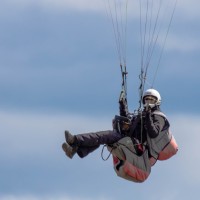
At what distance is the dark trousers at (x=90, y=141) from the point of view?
2420cm

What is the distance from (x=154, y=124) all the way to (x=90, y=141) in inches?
73.2

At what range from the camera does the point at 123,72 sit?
2570cm

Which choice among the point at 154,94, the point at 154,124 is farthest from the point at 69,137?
the point at 154,94

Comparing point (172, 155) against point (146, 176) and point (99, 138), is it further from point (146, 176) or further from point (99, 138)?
point (99, 138)

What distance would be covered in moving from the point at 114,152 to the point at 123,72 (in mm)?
1888

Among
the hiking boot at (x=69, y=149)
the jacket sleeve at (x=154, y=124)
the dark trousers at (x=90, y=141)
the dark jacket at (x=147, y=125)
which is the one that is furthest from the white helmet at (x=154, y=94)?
the hiking boot at (x=69, y=149)

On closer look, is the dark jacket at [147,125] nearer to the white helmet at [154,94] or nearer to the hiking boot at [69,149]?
the white helmet at [154,94]

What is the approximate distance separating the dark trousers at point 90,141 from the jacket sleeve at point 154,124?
0.92 m

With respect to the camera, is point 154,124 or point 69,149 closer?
point 69,149

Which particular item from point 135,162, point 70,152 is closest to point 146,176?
point 135,162

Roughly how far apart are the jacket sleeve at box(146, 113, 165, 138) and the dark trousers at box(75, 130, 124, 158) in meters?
0.92

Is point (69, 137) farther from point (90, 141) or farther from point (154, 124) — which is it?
point (154, 124)

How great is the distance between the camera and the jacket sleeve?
25.0 m

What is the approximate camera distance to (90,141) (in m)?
24.3
